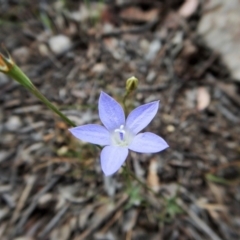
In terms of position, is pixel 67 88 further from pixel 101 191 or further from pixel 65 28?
pixel 101 191

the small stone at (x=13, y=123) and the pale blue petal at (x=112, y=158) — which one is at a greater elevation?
the small stone at (x=13, y=123)

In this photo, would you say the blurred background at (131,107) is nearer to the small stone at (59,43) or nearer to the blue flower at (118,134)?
the small stone at (59,43)

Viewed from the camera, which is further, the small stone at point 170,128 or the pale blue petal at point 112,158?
the small stone at point 170,128

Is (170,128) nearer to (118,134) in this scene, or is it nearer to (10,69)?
(118,134)

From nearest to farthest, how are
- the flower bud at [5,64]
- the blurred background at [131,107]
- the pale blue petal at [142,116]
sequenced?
the flower bud at [5,64] < the pale blue petal at [142,116] < the blurred background at [131,107]

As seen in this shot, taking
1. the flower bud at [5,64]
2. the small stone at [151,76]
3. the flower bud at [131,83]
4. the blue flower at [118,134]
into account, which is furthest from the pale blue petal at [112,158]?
the small stone at [151,76]

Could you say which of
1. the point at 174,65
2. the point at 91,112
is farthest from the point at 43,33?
the point at 174,65

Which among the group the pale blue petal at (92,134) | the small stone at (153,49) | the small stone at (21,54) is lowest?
the pale blue petal at (92,134)
